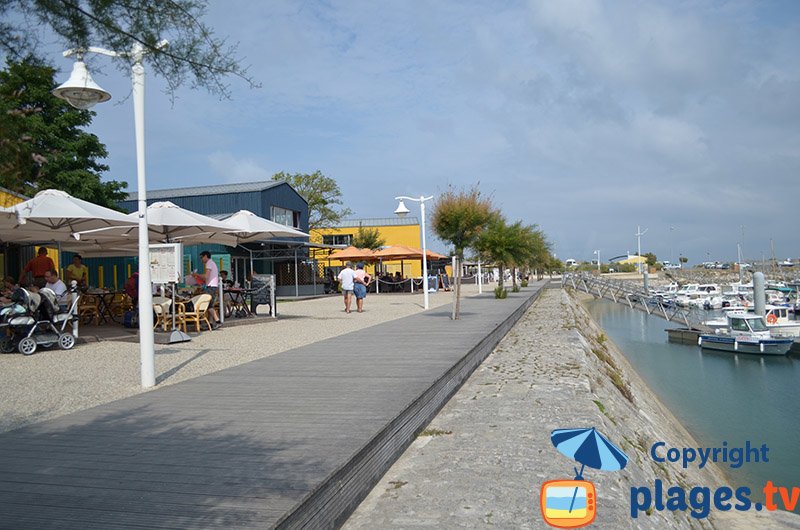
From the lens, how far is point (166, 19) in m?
3.17

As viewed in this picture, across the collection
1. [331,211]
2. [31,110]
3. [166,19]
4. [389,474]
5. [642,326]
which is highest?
[331,211]

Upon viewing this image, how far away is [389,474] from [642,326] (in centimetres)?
4756

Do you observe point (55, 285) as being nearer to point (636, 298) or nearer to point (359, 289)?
point (359, 289)

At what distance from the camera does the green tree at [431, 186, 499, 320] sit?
606 inches

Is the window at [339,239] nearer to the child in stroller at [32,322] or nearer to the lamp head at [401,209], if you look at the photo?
the lamp head at [401,209]

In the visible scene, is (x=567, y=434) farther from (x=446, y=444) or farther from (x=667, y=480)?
(x=667, y=480)

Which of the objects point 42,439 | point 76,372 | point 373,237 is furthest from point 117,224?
point 373,237

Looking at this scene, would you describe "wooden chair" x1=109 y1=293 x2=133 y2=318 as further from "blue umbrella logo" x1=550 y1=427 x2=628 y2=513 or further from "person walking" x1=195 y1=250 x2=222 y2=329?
"blue umbrella logo" x1=550 y1=427 x2=628 y2=513

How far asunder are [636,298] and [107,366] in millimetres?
63067

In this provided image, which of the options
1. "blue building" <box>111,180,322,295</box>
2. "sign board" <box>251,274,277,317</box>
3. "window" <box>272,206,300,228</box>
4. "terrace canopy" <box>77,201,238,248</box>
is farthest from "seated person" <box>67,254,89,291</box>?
"window" <box>272,206,300,228</box>

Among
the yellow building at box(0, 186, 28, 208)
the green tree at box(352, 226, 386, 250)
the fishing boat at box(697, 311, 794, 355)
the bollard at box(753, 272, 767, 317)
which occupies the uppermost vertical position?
the green tree at box(352, 226, 386, 250)

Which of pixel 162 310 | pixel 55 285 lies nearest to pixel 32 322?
pixel 55 285

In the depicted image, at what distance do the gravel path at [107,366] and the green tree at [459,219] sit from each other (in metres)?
3.64

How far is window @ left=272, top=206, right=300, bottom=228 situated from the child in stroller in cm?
2337
